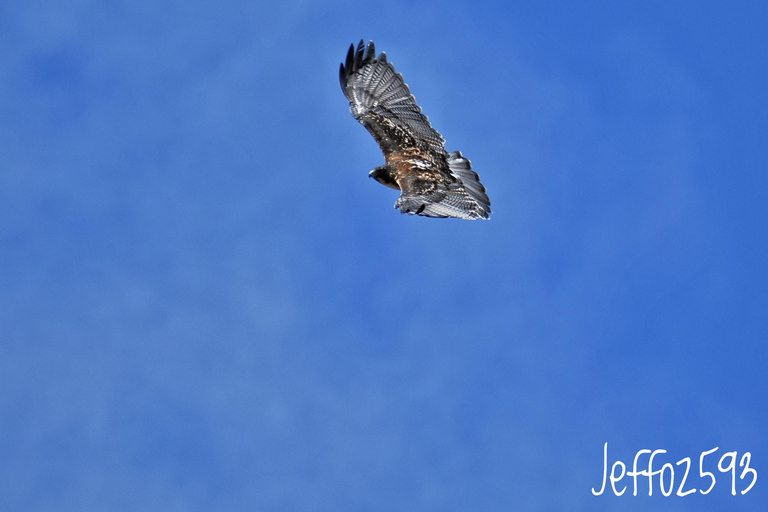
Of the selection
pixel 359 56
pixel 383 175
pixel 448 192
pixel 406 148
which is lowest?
pixel 448 192

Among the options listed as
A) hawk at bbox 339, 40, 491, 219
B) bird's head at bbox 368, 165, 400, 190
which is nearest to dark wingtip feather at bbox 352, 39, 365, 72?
hawk at bbox 339, 40, 491, 219

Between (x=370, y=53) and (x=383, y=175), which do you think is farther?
(x=370, y=53)

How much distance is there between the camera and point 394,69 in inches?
828

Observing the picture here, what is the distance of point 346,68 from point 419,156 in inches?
133

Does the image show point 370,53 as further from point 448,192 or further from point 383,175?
point 448,192

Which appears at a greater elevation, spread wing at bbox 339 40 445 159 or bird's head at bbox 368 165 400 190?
spread wing at bbox 339 40 445 159

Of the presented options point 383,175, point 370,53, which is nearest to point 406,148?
point 383,175

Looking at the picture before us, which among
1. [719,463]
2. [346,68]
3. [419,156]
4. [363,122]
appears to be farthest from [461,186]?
[719,463]

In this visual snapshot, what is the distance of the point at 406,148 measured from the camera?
2044 centimetres

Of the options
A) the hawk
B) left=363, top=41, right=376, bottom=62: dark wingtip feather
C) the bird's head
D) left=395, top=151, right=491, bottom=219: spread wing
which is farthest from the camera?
left=363, top=41, right=376, bottom=62: dark wingtip feather

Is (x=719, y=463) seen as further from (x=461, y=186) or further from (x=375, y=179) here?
(x=375, y=179)

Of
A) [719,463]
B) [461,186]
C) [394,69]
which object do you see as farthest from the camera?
[394,69]

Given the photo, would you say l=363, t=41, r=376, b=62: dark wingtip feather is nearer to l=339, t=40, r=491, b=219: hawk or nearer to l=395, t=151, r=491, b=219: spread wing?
l=339, t=40, r=491, b=219: hawk

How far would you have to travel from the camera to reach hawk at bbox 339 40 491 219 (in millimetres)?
18812
